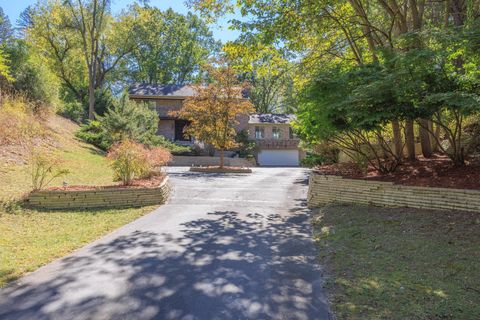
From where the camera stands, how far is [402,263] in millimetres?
4922

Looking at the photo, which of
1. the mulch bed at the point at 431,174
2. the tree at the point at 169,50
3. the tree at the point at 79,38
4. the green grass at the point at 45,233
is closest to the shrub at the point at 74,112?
the tree at the point at 79,38

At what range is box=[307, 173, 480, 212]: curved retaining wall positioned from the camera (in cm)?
689

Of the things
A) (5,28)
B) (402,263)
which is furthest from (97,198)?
(5,28)

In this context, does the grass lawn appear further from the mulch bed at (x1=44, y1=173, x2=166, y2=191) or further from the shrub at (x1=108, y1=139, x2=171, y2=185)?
the shrub at (x1=108, y1=139, x2=171, y2=185)

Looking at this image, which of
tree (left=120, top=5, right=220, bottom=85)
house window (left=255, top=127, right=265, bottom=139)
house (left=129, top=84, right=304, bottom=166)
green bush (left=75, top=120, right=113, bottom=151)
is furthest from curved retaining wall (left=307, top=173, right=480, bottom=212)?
tree (left=120, top=5, right=220, bottom=85)

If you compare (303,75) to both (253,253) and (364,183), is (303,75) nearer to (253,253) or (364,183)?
(364,183)

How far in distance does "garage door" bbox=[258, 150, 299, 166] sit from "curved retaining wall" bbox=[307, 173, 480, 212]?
2490 centimetres

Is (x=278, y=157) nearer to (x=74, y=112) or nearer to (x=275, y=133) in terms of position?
(x=275, y=133)

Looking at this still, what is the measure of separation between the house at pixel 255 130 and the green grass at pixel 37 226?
22854 mm

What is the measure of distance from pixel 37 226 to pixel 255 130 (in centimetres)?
2966

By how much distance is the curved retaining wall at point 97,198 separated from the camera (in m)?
9.10

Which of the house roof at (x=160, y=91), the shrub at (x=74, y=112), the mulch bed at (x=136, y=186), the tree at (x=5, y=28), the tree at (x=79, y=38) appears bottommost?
the mulch bed at (x=136, y=186)

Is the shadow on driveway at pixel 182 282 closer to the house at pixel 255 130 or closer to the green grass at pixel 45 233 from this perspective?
the green grass at pixel 45 233

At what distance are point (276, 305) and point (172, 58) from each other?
148 ft
